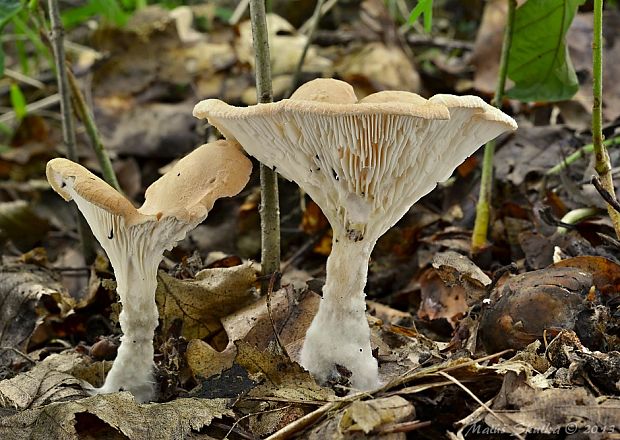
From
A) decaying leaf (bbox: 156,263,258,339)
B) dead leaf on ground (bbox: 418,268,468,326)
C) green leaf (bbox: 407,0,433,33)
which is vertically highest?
green leaf (bbox: 407,0,433,33)

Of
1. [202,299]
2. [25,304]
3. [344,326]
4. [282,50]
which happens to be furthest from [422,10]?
[282,50]

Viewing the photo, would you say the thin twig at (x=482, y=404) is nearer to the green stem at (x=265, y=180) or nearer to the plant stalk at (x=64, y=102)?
the green stem at (x=265, y=180)

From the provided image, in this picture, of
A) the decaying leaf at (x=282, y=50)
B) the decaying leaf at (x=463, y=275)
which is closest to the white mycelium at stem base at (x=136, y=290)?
the decaying leaf at (x=463, y=275)

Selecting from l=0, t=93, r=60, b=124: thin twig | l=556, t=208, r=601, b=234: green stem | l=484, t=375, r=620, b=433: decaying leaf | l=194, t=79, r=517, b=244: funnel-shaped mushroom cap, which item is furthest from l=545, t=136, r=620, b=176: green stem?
l=0, t=93, r=60, b=124: thin twig

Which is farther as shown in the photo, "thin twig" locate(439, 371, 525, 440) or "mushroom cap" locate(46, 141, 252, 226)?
"mushroom cap" locate(46, 141, 252, 226)

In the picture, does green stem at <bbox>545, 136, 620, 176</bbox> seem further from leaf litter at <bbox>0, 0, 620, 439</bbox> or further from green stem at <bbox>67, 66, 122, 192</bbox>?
green stem at <bbox>67, 66, 122, 192</bbox>

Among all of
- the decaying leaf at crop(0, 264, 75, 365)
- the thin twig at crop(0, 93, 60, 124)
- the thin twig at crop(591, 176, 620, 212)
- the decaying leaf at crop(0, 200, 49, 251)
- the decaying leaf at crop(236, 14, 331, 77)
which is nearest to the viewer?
the thin twig at crop(591, 176, 620, 212)

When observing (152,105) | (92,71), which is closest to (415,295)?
(152,105)
